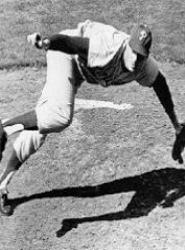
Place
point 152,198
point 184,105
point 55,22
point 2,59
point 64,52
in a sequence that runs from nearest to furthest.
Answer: point 64,52 → point 152,198 → point 184,105 → point 2,59 → point 55,22

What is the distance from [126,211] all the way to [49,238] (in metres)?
0.77

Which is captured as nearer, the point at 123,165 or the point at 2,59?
the point at 123,165

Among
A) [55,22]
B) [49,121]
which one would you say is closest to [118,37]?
[49,121]

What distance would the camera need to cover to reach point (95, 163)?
6.20 m

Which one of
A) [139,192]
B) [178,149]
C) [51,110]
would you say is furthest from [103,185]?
[51,110]

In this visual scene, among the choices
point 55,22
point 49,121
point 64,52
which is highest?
point 64,52

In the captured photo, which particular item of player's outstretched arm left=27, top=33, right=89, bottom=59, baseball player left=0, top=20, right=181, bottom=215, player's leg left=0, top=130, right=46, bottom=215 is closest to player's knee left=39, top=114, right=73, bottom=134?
baseball player left=0, top=20, right=181, bottom=215

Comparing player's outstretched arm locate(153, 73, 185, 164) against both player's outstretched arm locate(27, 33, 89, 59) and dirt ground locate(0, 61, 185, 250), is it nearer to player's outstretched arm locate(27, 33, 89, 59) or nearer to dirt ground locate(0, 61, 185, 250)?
dirt ground locate(0, 61, 185, 250)

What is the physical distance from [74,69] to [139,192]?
143 centimetres

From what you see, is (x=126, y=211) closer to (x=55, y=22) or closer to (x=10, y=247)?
(x=10, y=247)

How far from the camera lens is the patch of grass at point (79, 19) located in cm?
859

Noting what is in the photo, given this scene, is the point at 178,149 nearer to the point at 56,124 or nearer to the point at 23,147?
the point at 56,124

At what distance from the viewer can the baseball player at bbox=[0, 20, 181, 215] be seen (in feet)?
16.2

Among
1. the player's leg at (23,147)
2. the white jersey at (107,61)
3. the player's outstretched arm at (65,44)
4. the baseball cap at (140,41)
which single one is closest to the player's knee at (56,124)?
the player's leg at (23,147)
